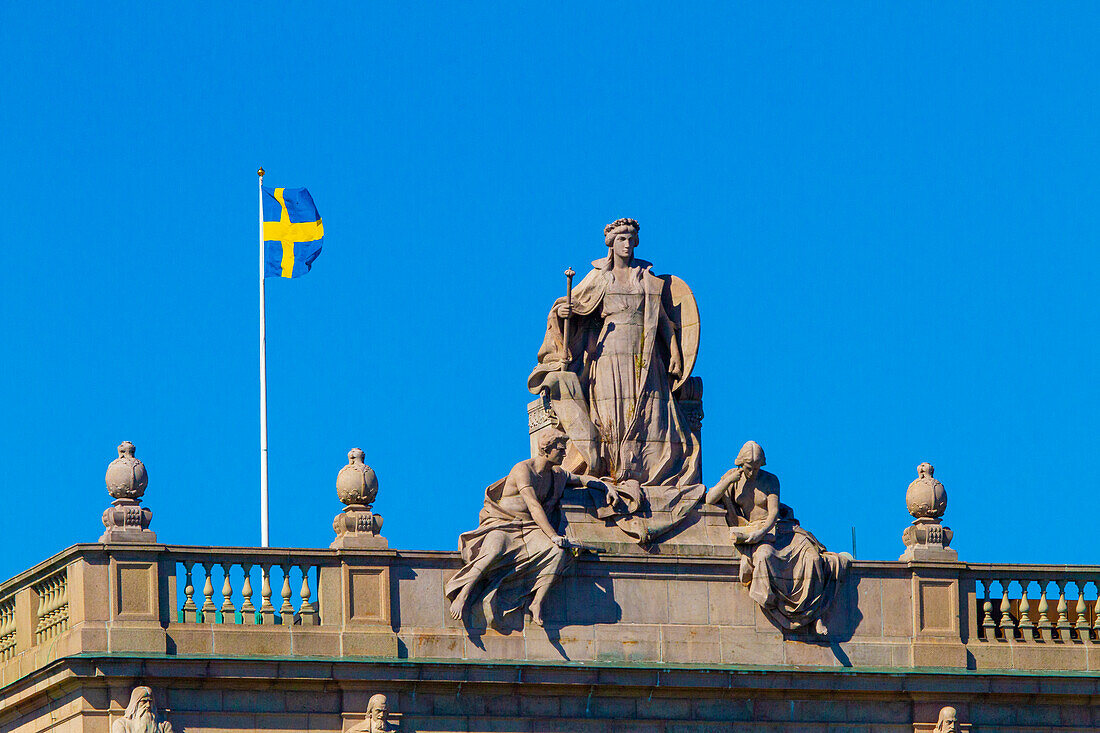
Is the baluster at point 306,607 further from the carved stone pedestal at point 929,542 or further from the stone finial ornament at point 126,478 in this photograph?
the carved stone pedestal at point 929,542

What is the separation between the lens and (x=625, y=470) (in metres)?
51.0

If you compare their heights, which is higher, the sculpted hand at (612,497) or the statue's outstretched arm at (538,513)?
the sculpted hand at (612,497)

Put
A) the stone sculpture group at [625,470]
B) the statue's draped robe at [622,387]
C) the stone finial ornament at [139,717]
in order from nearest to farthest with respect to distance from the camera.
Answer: the stone finial ornament at [139,717] → the stone sculpture group at [625,470] → the statue's draped robe at [622,387]

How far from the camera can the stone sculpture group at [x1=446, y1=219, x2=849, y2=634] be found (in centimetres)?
4944

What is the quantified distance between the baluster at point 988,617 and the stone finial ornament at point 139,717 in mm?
11620

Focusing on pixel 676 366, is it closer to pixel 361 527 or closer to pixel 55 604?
pixel 361 527

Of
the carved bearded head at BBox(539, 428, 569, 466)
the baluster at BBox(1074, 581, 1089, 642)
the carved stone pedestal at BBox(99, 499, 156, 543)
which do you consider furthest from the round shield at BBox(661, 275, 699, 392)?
the carved stone pedestal at BBox(99, 499, 156, 543)

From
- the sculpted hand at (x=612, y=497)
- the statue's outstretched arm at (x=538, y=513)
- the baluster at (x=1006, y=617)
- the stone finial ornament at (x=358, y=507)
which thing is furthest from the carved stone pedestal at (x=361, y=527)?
the baluster at (x=1006, y=617)

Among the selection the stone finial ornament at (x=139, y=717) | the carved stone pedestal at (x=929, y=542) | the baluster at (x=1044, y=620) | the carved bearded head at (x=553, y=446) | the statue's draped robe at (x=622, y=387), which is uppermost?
the statue's draped robe at (x=622, y=387)

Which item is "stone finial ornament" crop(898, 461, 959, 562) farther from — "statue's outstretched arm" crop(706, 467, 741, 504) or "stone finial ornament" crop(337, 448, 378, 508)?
"stone finial ornament" crop(337, 448, 378, 508)

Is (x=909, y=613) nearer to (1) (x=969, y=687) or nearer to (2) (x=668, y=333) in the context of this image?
(1) (x=969, y=687)

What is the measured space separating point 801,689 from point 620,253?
22.1ft

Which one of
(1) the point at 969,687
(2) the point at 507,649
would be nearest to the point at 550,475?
(2) the point at 507,649

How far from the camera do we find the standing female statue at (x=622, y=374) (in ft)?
168
